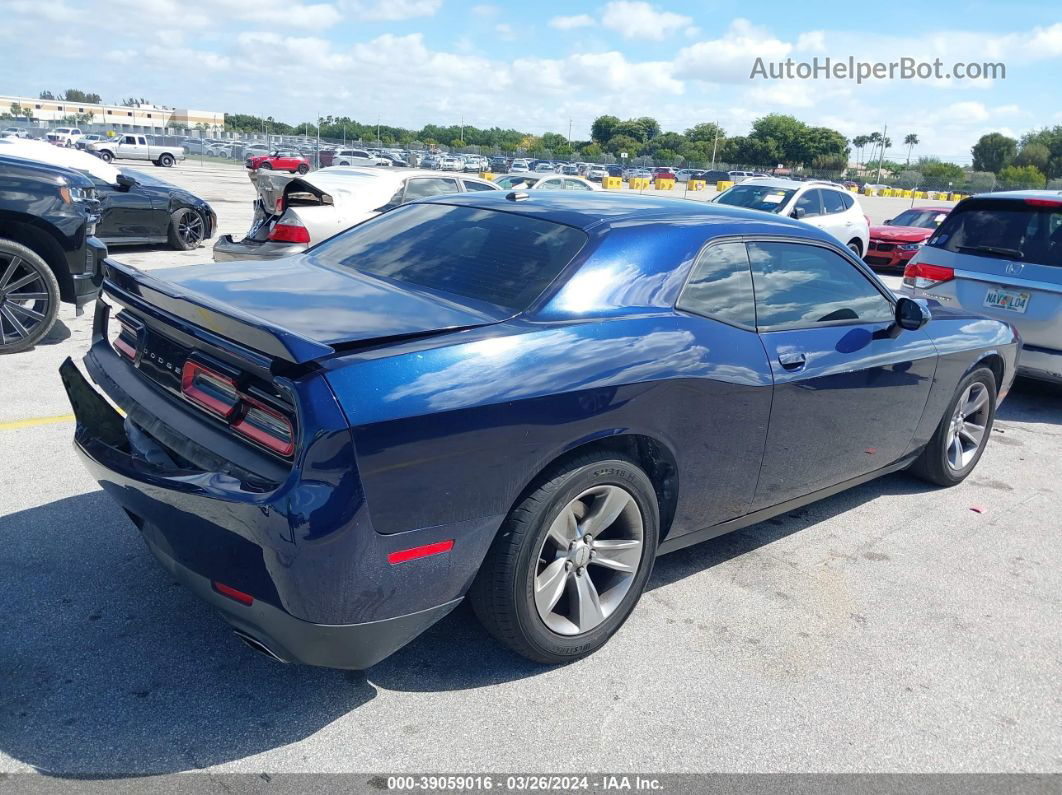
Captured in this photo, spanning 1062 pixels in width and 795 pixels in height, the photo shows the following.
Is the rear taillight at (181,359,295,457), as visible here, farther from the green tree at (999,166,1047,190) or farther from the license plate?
the green tree at (999,166,1047,190)

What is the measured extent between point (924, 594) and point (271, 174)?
751 cm

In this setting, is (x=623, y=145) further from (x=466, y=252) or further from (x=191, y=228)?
(x=466, y=252)

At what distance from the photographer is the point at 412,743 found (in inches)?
105

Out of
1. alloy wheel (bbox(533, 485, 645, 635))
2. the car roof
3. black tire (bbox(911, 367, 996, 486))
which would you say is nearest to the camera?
alloy wheel (bbox(533, 485, 645, 635))

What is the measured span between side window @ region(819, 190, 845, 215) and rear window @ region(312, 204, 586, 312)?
37.8 feet

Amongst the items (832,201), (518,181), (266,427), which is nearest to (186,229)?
(518,181)

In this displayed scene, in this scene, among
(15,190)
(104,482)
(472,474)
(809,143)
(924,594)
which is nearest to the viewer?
(472,474)

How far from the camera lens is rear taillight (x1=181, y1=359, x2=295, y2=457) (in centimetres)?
251

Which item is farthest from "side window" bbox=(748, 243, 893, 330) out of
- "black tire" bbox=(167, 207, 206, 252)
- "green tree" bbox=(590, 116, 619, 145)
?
"green tree" bbox=(590, 116, 619, 145)

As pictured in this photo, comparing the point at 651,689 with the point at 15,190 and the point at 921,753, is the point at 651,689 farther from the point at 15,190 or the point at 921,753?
the point at 15,190

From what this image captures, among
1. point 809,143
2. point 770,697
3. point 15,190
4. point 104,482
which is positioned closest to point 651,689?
point 770,697

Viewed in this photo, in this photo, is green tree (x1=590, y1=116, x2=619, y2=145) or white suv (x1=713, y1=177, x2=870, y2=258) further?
green tree (x1=590, y1=116, x2=619, y2=145)

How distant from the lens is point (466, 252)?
3.51 metres

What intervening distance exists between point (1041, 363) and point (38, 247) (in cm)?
790
